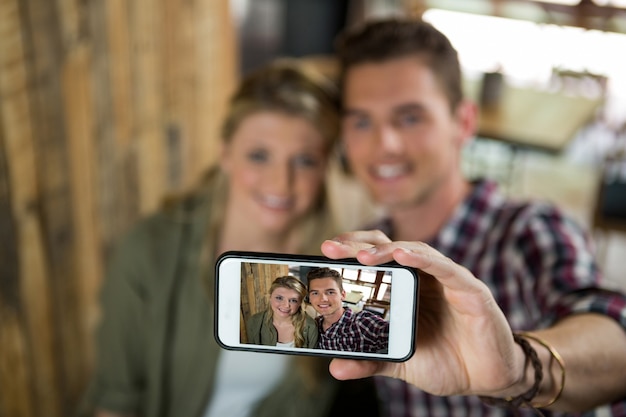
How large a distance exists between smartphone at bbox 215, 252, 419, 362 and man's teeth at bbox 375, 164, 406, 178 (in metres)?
0.69

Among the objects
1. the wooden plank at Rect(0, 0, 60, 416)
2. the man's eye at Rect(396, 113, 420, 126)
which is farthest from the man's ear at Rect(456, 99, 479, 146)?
the wooden plank at Rect(0, 0, 60, 416)

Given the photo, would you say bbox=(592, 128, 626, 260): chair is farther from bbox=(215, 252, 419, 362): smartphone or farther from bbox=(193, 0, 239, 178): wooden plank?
bbox=(215, 252, 419, 362): smartphone

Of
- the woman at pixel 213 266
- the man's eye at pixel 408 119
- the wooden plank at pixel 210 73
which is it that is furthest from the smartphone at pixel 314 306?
the wooden plank at pixel 210 73

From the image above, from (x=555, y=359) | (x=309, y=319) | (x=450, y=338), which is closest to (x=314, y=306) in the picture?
(x=309, y=319)

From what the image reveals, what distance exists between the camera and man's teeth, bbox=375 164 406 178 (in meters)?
1.29

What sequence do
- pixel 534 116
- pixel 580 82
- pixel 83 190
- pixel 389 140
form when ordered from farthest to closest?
pixel 580 82 → pixel 534 116 → pixel 83 190 → pixel 389 140

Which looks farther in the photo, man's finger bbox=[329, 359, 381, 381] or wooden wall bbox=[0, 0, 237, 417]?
wooden wall bbox=[0, 0, 237, 417]

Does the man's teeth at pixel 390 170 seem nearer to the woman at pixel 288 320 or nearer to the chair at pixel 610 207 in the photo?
the woman at pixel 288 320

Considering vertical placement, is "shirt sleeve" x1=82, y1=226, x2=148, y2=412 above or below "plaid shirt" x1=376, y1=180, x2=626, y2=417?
below

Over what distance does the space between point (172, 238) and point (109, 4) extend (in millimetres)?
753

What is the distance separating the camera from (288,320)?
1.98ft

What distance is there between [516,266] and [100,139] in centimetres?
119

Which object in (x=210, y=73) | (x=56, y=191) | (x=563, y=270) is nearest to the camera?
(x=563, y=270)

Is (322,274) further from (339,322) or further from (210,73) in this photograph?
(210,73)
